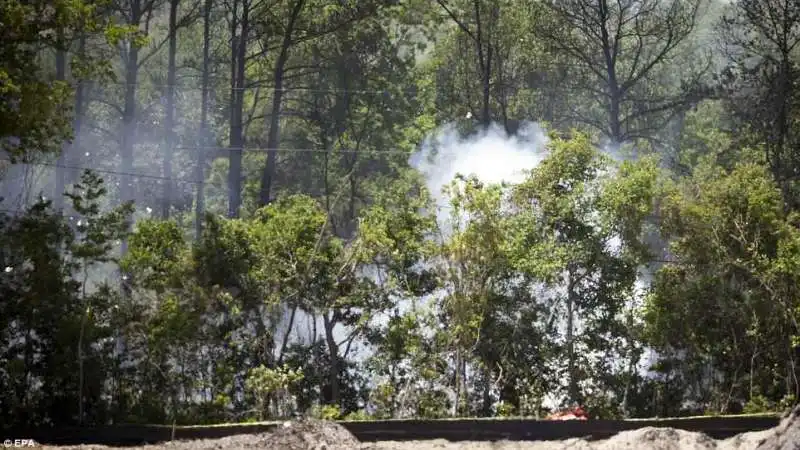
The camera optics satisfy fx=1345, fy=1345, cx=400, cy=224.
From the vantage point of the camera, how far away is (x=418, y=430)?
2266 cm

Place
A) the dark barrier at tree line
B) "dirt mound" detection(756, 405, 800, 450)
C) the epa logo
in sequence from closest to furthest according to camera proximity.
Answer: "dirt mound" detection(756, 405, 800, 450), the epa logo, the dark barrier at tree line

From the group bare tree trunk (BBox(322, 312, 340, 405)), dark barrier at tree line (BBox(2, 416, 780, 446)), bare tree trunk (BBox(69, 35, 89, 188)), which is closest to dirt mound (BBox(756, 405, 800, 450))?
dark barrier at tree line (BBox(2, 416, 780, 446))

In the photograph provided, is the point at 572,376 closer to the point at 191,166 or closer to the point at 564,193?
the point at 564,193

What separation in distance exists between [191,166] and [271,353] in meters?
25.1

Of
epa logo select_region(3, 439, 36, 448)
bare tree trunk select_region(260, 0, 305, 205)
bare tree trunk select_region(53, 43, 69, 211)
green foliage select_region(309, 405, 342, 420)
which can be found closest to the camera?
epa logo select_region(3, 439, 36, 448)

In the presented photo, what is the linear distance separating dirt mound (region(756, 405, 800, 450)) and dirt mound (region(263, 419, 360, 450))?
238 inches

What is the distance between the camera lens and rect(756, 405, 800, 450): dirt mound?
698 inches

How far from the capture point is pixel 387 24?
45125mm

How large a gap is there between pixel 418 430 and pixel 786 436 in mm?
6730

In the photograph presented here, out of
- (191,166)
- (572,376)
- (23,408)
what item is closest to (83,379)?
(23,408)

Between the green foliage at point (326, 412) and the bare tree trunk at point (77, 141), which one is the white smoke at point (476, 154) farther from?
the bare tree trunk at point (77, 141)

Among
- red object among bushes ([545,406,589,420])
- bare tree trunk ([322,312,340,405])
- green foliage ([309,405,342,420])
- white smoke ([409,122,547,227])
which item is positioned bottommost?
red object among bushes ([545,406,589,420])

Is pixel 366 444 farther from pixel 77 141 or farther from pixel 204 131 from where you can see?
pixel 204 131

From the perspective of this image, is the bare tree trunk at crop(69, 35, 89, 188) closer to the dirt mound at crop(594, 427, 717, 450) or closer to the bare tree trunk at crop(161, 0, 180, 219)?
the bare tree trunk at crop(161, 0, 180, 219)
